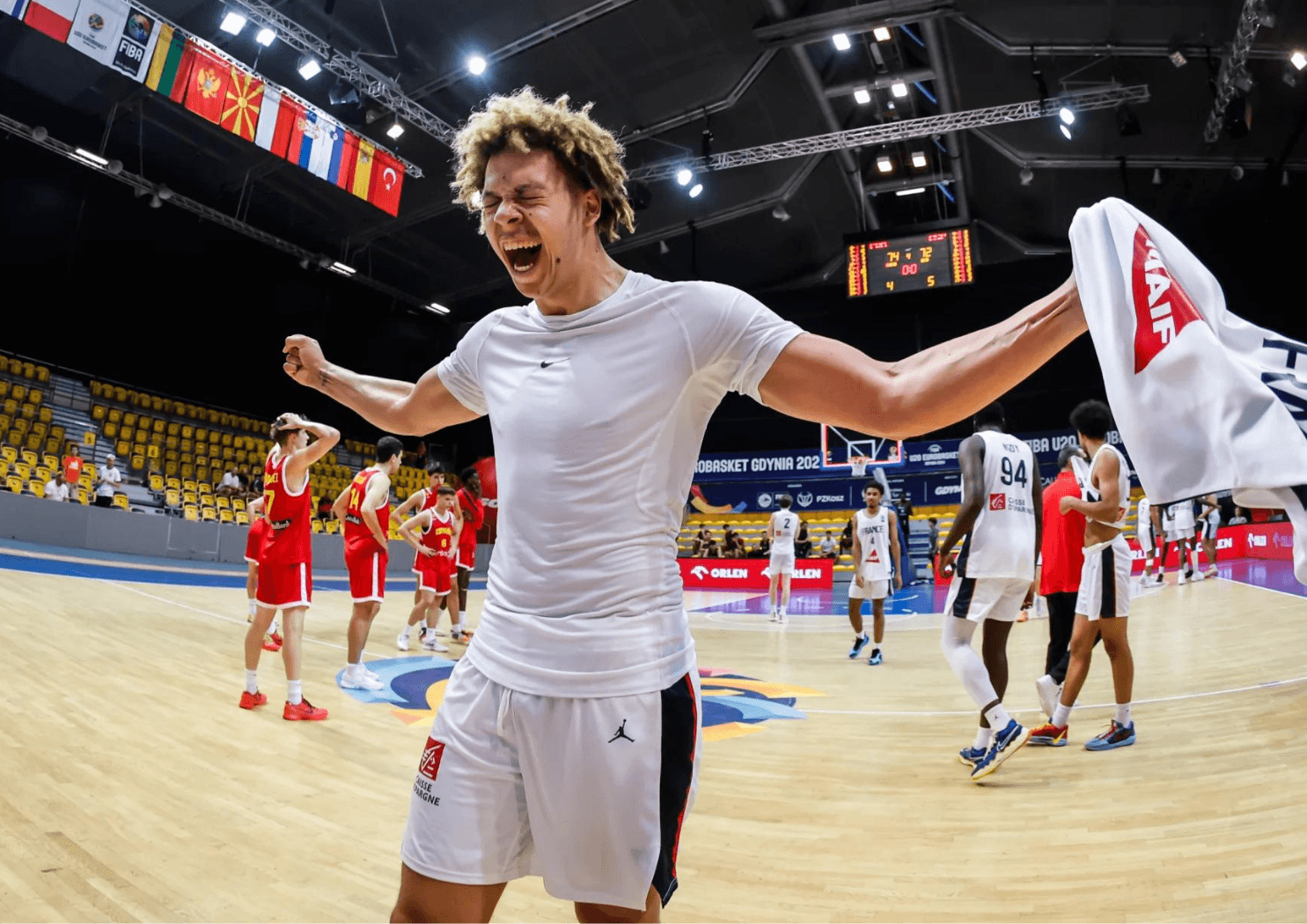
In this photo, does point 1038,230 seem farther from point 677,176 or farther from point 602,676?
point 602,676

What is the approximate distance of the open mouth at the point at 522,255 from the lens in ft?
4.67

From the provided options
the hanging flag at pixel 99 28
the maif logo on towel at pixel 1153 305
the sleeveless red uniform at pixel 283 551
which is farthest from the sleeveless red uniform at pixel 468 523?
the maif logo on towel at pixel 1153 305

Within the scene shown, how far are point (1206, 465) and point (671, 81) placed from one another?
620 inches

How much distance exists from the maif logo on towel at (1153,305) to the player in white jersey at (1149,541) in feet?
52.6

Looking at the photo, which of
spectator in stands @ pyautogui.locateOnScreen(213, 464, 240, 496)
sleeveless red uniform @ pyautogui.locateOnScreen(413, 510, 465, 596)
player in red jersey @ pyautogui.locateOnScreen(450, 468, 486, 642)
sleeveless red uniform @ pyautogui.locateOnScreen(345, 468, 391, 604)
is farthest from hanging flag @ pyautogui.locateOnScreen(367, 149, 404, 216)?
sleeveless red uniform @ pyautogui.locateOnScreen(345, 468, 391, 604)

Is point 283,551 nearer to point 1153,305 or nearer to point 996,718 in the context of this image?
point 996,718

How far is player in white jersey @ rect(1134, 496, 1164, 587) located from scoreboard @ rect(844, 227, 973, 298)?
5667 mm

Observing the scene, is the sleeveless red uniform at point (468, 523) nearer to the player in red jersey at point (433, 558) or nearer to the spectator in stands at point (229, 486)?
the player in red jersey at point (433, 558)

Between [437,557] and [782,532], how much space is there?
559 cm

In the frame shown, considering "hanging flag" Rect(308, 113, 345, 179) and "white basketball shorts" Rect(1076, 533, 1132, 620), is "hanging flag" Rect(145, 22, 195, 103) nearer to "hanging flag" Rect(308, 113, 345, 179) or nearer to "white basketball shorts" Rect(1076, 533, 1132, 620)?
"hanging flag" Rect(308, 113, 345, 179)

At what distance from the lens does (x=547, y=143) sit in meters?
1.47

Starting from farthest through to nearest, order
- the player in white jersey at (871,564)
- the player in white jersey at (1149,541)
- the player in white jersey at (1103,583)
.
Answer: the player in white jersey at (1149,541) < the player in white jersey at (871,564) < the player in white jersey at (1103,583)

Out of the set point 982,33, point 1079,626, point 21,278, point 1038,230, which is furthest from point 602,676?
point 1038,230

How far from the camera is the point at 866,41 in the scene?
1461 centimetres
